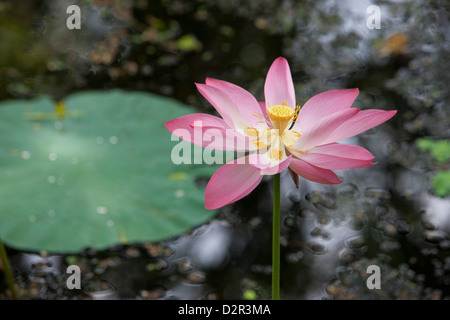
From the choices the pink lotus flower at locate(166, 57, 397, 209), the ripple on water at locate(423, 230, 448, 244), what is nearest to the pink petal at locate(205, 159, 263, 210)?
the pink lotus flower at locate(166, 57, 397, 209)

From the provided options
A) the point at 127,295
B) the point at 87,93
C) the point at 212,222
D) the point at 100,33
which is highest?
the point at 100,33

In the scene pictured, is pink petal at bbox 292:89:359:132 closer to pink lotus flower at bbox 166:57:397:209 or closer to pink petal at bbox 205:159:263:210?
pink lotus flower at bbox 166:57:397:209

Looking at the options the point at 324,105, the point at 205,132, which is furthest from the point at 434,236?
the point at 205,132

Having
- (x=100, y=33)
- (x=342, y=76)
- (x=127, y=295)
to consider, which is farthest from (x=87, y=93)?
(x=342, y=76)

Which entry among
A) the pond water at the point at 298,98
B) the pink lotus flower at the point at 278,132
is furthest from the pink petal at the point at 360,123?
the pond water at the point at 298,98

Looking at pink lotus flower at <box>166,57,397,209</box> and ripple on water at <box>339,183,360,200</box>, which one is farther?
ripple on water at <box>339,183,360,200</box>

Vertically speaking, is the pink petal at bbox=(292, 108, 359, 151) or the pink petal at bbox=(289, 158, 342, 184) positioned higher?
the pink petal at bbox=(292, 108, 359, 151)

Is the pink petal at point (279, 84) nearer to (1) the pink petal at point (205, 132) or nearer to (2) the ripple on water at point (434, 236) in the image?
(1) the pink petal at point (205, 132)

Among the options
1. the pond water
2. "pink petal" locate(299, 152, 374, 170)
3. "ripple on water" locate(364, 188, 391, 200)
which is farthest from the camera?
"ripple on water" locate(364, 188, 391, 200)

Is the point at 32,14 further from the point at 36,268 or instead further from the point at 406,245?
the point at 406,245
